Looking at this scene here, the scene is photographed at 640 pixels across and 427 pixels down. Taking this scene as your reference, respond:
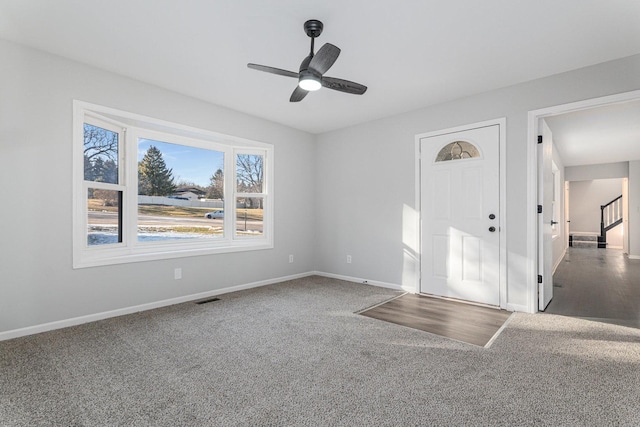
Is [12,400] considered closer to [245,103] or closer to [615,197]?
[245,103]

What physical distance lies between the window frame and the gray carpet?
0.75 meters

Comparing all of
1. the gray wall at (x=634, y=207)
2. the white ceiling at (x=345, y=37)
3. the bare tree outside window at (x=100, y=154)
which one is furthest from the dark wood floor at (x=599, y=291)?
the bare tree outside window at (x=100, y=154)

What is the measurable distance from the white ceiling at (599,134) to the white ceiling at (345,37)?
95cm

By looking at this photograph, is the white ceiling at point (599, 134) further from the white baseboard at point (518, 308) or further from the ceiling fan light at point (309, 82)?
the ceiling fan light at point (309, 82)

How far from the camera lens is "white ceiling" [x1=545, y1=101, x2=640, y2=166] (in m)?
4.25

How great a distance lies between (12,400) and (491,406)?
8.82ft

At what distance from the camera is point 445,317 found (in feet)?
10.8

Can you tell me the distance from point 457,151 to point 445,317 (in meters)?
2.03

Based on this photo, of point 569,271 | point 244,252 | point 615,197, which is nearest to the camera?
point 244,252

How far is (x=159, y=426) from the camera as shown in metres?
1.57

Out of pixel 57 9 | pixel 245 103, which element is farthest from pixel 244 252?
pixel 57 9

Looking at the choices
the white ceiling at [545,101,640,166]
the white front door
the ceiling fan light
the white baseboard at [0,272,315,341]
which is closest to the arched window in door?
the white front door

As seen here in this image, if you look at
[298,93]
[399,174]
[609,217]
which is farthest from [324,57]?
[609,217]

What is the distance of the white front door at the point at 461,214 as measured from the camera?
3658 mm
